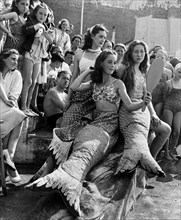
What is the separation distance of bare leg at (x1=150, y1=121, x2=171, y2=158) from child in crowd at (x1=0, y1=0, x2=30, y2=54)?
234 cm

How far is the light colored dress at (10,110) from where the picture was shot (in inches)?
174

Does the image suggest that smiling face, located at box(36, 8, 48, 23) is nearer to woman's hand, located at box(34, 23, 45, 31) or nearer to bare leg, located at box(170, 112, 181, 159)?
woman's hand, located at box(34, 23, 45, 31)

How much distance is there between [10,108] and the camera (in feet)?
14.6

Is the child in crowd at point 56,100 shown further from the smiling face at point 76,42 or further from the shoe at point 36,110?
the smiling face at point 76,42

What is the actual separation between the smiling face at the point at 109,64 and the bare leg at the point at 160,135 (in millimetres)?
900

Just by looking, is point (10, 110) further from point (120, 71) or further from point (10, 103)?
point (120, 71)

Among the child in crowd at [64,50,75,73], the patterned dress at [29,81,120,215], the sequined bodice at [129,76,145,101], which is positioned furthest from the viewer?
the child in crowd at [64,50,75,73]

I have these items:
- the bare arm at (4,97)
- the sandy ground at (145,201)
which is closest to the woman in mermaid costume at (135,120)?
the sandy ground at (145,201)

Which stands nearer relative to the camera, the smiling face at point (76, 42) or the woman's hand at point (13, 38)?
the woman's hand at point (13, 38)

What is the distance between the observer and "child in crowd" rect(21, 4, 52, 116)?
5176 millimetres

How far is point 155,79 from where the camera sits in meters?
3.51

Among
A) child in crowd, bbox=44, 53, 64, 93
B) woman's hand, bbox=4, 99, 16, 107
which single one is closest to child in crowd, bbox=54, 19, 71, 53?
child in crowd, bbox=44, 53, 64, 93

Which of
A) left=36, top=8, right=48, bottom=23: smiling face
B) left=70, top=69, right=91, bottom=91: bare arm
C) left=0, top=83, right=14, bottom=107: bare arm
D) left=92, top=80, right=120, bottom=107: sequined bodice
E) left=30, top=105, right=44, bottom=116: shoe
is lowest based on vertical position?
left=30, top=105, right=44, bottom=116: shoe

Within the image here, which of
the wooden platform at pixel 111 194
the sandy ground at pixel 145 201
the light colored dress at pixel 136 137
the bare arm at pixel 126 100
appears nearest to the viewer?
the wooden platform at pixel 111 194
